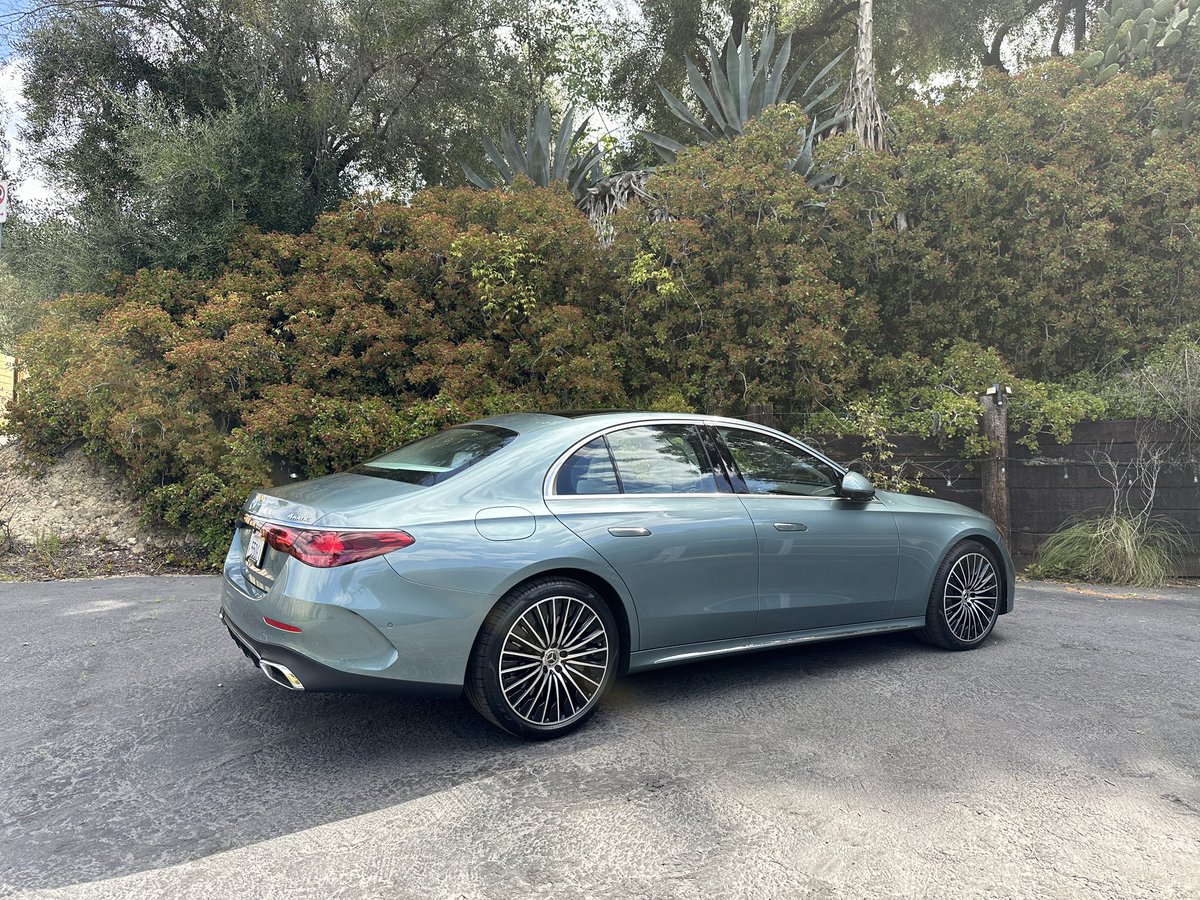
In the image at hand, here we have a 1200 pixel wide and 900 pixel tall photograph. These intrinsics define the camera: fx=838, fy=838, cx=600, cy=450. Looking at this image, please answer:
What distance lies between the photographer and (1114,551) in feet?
27.3

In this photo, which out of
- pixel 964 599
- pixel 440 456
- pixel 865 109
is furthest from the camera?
pixel 865 109

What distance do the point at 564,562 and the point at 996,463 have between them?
21.3 feet

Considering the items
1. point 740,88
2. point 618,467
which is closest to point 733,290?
point 740,88

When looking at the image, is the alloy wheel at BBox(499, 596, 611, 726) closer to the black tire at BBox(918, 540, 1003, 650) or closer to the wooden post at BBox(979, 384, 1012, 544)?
the black tire at BBox(918, 540, 1003, 650)

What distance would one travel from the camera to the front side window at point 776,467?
15.5ft

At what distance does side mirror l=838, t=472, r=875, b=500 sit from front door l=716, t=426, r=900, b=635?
52 mm

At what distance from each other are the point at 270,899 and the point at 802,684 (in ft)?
9.71

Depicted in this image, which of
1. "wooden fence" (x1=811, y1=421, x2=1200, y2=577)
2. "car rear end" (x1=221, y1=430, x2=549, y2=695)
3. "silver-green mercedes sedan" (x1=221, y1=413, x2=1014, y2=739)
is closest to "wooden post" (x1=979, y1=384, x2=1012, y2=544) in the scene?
"wooden fence" (x1=811, y1=421, x2=1200, y2=577)

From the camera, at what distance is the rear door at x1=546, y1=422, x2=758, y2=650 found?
4012 mm

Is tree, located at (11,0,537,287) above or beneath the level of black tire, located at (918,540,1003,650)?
above

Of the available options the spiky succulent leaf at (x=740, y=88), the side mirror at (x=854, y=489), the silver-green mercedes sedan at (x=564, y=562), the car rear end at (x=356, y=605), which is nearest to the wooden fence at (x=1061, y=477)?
the silver-green mercedes sedan at (x=564, y=562)

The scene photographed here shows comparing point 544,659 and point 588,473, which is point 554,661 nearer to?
point 544,659

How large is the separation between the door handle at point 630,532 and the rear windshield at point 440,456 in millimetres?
708

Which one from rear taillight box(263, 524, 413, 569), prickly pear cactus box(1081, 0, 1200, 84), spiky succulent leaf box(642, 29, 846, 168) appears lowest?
rear taillight box(263, 524, 413, 569)
